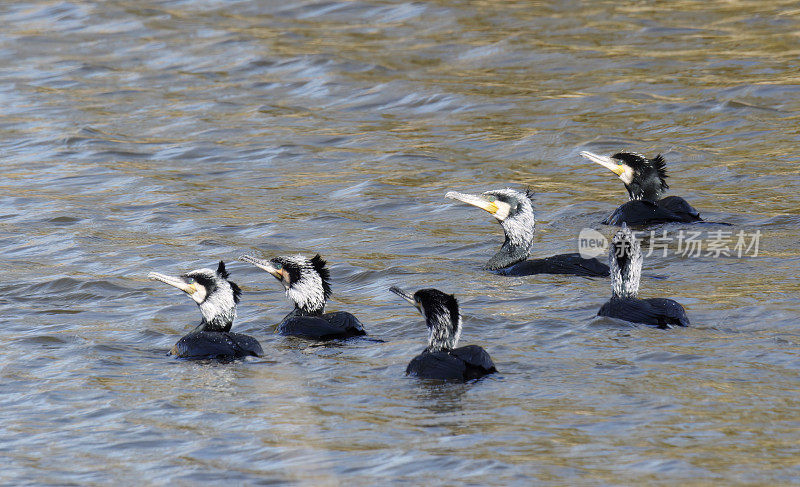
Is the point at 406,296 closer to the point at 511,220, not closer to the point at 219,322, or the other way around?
the point at 219,322

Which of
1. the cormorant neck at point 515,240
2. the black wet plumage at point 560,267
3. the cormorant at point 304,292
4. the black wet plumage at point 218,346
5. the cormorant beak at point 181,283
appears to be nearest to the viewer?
the black wet plumage at point 218,346

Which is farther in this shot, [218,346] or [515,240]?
[515,240]

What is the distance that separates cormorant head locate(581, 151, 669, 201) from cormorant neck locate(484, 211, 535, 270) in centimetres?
156

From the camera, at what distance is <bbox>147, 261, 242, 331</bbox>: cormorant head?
976 cm

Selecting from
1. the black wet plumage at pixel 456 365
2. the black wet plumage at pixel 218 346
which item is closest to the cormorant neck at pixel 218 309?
the black wet plumage at pixel 218 346

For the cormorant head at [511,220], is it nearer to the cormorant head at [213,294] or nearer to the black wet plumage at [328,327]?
the black wet plumage at [328,327]

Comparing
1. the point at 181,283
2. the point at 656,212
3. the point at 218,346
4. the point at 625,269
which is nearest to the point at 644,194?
the point at 656,212

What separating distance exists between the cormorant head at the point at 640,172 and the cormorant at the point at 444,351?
15.7ft

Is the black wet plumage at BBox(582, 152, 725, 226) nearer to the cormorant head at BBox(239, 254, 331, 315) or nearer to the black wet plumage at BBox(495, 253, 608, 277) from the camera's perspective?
the black wet plumage at BBox(495, 253, 608, 277)

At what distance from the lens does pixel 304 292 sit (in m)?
10.1

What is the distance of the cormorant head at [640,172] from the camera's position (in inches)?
518

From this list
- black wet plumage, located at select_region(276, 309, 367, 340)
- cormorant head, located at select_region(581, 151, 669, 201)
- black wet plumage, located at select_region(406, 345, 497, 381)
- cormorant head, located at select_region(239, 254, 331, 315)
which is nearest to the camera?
black wet plumage, located at select_region(406, 345, 497, 381)

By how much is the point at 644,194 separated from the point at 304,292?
181 inches

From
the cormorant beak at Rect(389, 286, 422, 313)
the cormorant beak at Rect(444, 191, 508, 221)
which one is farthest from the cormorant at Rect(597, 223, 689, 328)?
the cormorant beak at Rect(444, 191, 508, 221)
